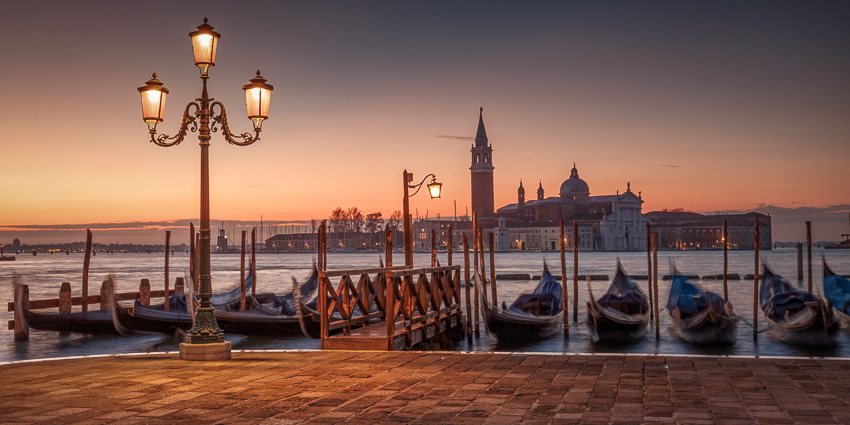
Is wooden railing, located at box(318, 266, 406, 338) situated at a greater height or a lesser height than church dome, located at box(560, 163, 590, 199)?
lesser

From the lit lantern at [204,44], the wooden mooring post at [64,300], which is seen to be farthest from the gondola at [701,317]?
the wooden mooring post at [64,300]

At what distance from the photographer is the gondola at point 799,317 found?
42.4 ft

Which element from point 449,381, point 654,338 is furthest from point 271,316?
point 449,381

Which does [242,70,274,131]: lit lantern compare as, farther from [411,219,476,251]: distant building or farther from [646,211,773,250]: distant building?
[646,211,773,250]: distant building

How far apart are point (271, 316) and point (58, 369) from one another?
8.00 meters

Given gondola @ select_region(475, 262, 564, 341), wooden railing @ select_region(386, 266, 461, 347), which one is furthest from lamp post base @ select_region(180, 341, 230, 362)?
gondola @ select_region(475, 262, 564, 341)

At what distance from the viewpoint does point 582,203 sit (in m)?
104

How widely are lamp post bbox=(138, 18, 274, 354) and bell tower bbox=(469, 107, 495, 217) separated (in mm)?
88342

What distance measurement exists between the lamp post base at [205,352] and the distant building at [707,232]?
104372 mm

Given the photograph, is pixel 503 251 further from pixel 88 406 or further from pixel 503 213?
pixel 88 406

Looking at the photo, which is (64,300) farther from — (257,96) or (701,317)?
(701,317)

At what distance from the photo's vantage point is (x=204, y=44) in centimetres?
634

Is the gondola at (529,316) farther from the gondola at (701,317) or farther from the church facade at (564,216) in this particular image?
the church facade at (564,216)

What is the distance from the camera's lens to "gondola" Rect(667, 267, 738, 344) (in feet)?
43.7
